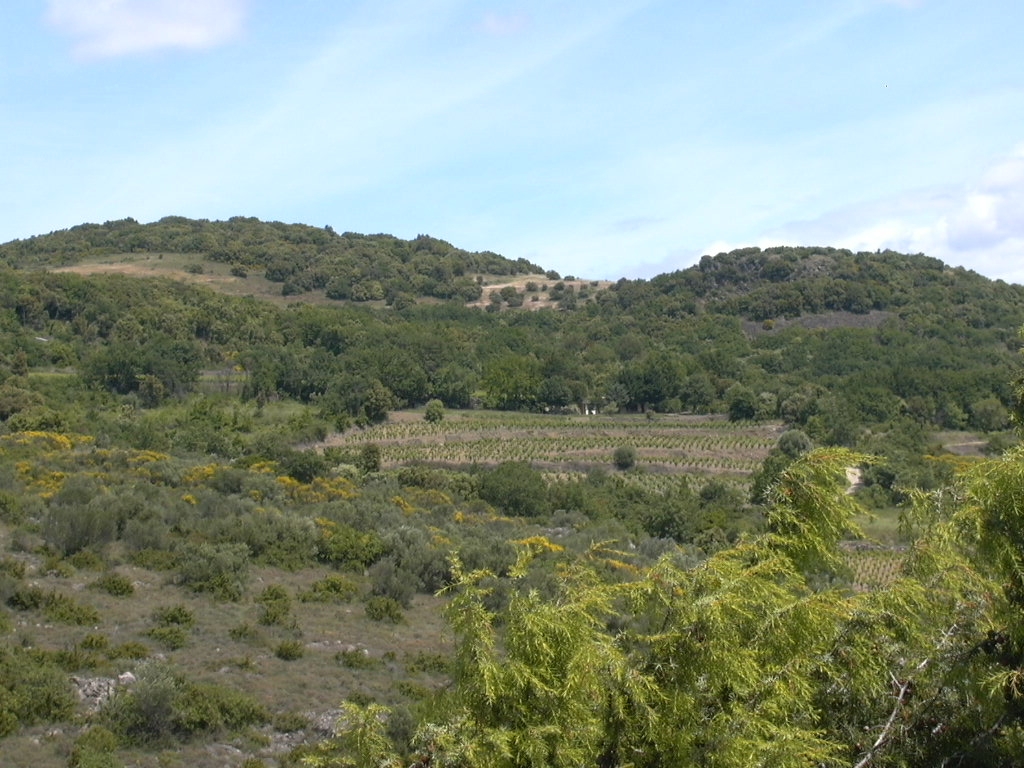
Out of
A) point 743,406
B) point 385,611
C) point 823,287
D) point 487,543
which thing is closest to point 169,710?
point 385,611

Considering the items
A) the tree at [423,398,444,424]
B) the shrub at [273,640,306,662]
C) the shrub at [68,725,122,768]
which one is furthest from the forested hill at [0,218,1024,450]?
the shrub at [68,725,122,768]

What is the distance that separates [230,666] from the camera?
14.4 m

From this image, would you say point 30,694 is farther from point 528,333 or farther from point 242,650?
point 528,333

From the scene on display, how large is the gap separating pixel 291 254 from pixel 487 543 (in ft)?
307

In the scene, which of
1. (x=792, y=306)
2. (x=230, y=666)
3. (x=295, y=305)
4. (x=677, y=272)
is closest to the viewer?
(x=230, y=666)

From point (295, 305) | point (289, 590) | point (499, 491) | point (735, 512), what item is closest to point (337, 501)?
point (289, 590)

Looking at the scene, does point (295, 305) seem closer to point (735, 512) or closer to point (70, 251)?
point (70, 251)

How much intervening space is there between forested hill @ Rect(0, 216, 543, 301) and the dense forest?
21.7m

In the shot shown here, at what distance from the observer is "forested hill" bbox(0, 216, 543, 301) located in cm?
10731

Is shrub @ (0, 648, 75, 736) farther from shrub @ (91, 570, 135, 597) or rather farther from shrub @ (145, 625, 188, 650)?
shrub @ (91, 570, 135, 597)

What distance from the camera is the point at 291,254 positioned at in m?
113

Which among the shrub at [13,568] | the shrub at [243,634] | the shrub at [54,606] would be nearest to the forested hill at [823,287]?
the shrub at [243,634]

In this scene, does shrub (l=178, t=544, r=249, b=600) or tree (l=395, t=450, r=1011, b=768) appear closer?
tree (l=395, t=450, r=1011, b=768)

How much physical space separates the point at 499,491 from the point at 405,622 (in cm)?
2221
